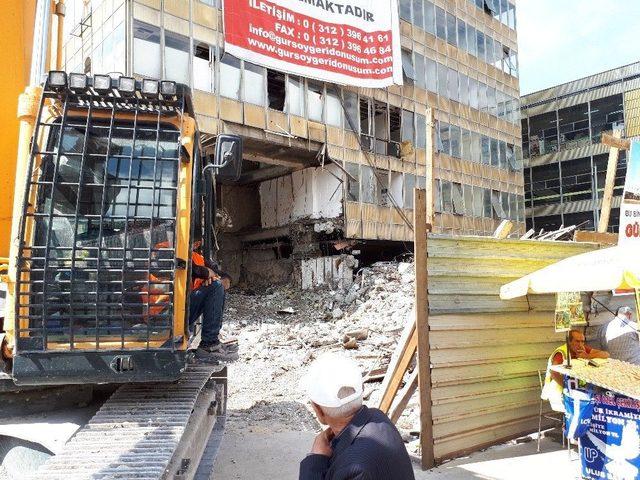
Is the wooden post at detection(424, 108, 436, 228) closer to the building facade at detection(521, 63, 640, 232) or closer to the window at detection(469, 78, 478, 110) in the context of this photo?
the window at detection(469, 78, 478, 110)

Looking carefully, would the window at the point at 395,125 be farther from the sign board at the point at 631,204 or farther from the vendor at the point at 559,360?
the vendor at the point at 559,360

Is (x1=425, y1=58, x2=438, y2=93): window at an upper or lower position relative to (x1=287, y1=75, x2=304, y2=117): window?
upper

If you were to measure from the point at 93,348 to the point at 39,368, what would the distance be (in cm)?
34

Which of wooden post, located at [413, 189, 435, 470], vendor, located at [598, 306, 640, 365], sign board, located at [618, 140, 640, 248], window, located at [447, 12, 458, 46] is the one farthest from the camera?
window, located at [447, 12, 458, 46]

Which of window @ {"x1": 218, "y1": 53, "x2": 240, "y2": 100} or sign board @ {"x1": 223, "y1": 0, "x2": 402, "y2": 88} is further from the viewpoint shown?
sign board @ {"x1": 223, "y1": 0, "x2": 402, "y2": 88}

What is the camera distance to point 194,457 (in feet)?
12.9

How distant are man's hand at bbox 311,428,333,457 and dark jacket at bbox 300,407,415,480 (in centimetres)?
2

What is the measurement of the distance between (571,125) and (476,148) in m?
15.5

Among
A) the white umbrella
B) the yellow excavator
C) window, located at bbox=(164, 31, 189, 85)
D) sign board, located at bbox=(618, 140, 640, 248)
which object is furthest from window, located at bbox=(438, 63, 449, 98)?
the yellow excavator

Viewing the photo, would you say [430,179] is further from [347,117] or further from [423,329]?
[347,117]

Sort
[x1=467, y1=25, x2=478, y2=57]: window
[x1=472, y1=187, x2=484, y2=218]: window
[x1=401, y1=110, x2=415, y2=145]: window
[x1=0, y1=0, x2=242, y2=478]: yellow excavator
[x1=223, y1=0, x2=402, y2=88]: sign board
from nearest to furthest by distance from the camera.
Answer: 1. [x1=0, y1=0, x2=242, y2=478]: yellow excavator
2. [x1=223, y1=0, x2=402, y2=88]: sign board
3. [x1=401, y1=110, x2=415, y2=145]: window
4. [x1=472, y1=187, x2=484, y2=218]: window
5. [x1=467, y1=25, x2=478, y2=57]: window

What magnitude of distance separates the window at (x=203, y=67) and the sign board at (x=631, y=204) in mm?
14836

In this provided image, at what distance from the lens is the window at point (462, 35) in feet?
99.6

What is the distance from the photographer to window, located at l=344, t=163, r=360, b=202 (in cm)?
2291
